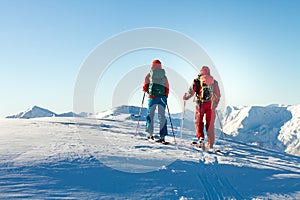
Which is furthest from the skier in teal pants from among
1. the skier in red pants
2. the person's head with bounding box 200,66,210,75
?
the person's head with bounding box 200,66,210,75

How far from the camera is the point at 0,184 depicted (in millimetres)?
4309

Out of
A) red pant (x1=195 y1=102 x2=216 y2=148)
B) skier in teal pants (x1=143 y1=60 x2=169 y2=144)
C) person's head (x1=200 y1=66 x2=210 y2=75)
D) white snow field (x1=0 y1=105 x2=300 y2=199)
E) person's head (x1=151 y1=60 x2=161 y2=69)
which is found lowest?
white snow field (x1=0 y1=105 x2=300 y2=199)

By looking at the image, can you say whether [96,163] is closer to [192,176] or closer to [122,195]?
[122,195]

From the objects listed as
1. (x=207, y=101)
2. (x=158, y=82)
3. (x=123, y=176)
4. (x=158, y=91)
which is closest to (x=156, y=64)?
(x=158, y=82)

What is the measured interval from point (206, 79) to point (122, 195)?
689 centimetres

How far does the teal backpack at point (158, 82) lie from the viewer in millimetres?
10891

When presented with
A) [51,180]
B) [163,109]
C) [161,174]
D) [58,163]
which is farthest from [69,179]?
[163,109]

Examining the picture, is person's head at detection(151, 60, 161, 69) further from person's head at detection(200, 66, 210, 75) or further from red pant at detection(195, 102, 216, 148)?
red pant at detection(195, 102, 216, 148)

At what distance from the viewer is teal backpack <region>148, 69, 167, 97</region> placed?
10891 mm

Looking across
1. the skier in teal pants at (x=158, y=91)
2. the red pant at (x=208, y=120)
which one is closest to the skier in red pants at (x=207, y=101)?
the red pant at (x=208, y=120)

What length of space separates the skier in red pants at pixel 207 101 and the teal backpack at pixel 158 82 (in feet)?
4.43

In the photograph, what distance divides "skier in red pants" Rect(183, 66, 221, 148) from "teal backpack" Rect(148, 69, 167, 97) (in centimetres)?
135

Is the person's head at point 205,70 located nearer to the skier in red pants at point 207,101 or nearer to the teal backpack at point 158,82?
the skier in red pants at point 207,101

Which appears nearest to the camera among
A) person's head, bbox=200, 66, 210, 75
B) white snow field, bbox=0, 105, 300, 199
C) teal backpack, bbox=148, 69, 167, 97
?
white snow field, bbox=0, 105, 300, 199
